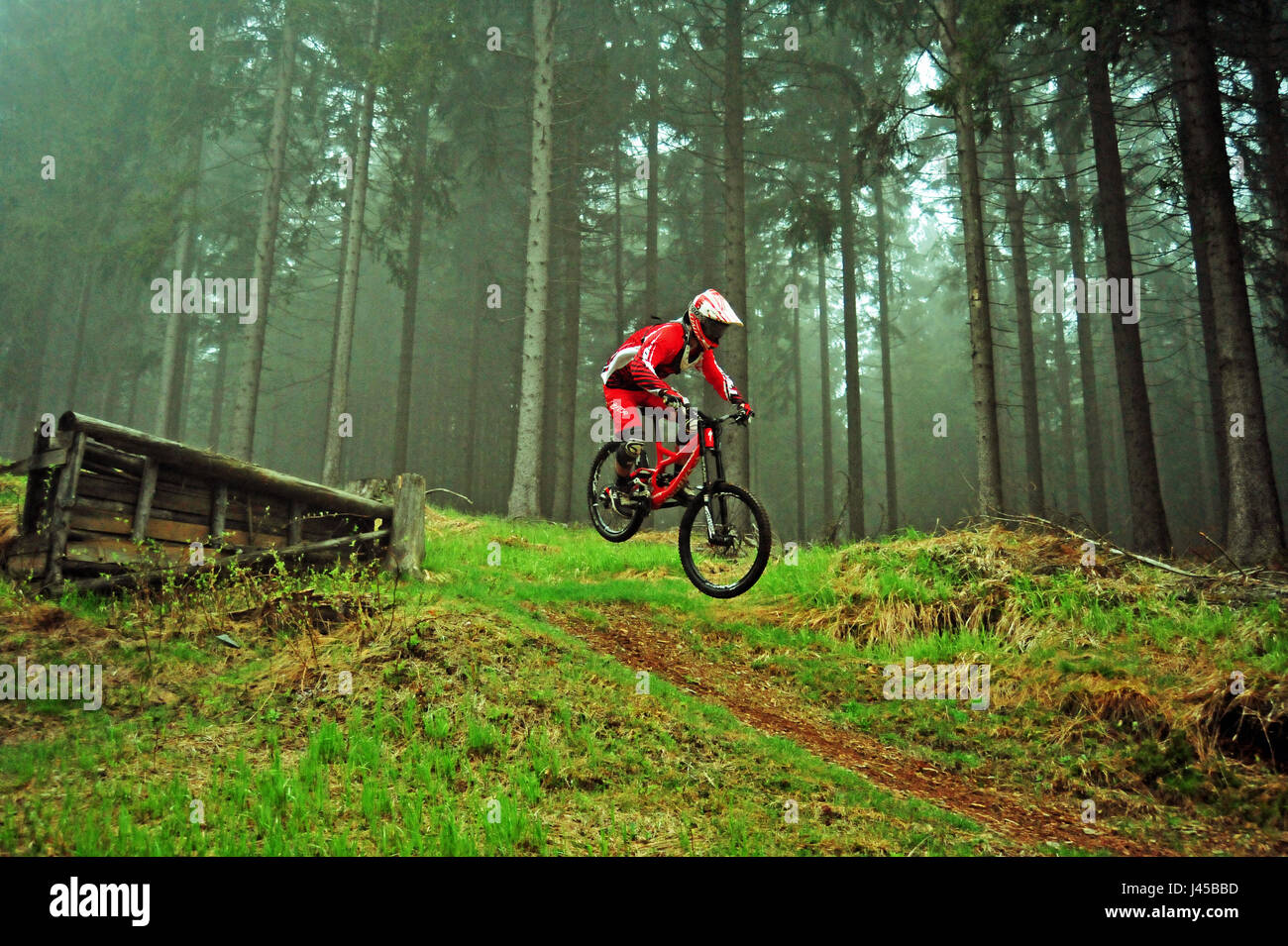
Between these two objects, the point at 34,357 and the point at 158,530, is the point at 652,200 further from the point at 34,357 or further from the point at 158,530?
the point at 34,357

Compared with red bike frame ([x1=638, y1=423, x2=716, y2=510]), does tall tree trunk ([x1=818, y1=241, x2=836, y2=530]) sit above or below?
above

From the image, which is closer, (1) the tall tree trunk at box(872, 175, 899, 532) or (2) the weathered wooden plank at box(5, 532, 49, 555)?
(2) the weathered wooden plank at box(5, 532, 49, 555)

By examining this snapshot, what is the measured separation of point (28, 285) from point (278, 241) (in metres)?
Result: 10.2

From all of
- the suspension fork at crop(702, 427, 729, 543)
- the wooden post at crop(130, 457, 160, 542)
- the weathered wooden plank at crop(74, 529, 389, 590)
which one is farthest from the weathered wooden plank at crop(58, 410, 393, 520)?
the suspension fork at crop(702, 427, 729, 543)

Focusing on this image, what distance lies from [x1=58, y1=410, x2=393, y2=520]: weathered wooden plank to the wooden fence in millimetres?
12

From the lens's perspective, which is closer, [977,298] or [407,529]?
[407,529]

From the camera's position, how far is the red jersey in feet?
22.6

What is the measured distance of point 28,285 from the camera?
2775 centimetres

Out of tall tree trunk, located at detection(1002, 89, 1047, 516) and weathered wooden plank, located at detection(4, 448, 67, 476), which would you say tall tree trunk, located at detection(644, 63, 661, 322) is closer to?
tall tree trunk, located at detection(1002, 89, 1047, 516)

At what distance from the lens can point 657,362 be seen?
277 inches

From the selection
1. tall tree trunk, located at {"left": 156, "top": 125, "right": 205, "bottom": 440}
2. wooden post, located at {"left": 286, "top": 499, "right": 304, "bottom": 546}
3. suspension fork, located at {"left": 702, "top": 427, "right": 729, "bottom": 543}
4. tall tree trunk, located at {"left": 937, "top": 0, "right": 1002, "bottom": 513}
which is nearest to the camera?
suspension fork, located at {"left": 702, "top": 427, "right": 729, "bottom": 543}

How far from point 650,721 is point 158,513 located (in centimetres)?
563

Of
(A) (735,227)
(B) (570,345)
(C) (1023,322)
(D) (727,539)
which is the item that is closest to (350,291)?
(B) (570,345)
